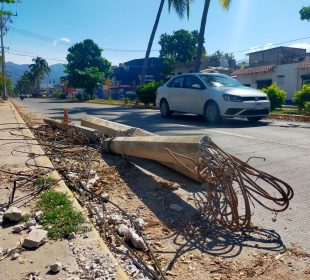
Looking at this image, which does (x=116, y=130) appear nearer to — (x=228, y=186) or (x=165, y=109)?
(x=228, y=186)

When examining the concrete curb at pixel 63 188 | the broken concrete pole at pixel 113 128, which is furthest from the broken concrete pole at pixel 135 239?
the broken concrete pole at pixel 113 128

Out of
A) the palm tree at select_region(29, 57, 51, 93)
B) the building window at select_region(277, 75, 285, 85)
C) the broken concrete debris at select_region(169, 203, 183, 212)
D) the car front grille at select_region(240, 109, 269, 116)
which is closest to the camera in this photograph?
the broken concrete debris at select_region(169, 203, 183, 212)

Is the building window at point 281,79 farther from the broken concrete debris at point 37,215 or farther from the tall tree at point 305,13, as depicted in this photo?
the broken concrete debris at point 37,215

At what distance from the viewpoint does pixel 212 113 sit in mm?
11469

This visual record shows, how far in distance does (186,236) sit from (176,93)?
10284mm

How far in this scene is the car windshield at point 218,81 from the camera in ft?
38.8

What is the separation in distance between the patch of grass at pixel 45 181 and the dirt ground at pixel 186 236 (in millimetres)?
333

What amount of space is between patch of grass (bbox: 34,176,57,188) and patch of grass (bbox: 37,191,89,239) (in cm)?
41

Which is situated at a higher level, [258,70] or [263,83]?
[258,70]

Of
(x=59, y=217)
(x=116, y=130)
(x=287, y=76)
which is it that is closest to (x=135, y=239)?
(x=59, y=217)

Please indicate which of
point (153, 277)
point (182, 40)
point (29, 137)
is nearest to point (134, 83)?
point (182, 40)

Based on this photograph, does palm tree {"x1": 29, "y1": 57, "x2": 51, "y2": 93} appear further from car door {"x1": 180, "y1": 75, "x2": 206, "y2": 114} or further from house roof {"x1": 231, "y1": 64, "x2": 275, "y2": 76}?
car door {"x1": 180, "y1": 75, "x2": 206, "y2": 114}

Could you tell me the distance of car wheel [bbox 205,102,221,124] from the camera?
11266 millimetres

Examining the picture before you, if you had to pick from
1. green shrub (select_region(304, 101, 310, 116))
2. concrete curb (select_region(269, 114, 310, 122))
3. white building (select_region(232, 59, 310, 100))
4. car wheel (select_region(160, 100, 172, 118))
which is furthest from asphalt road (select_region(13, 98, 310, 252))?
white building (select_region(232, 59, 310, 100))
